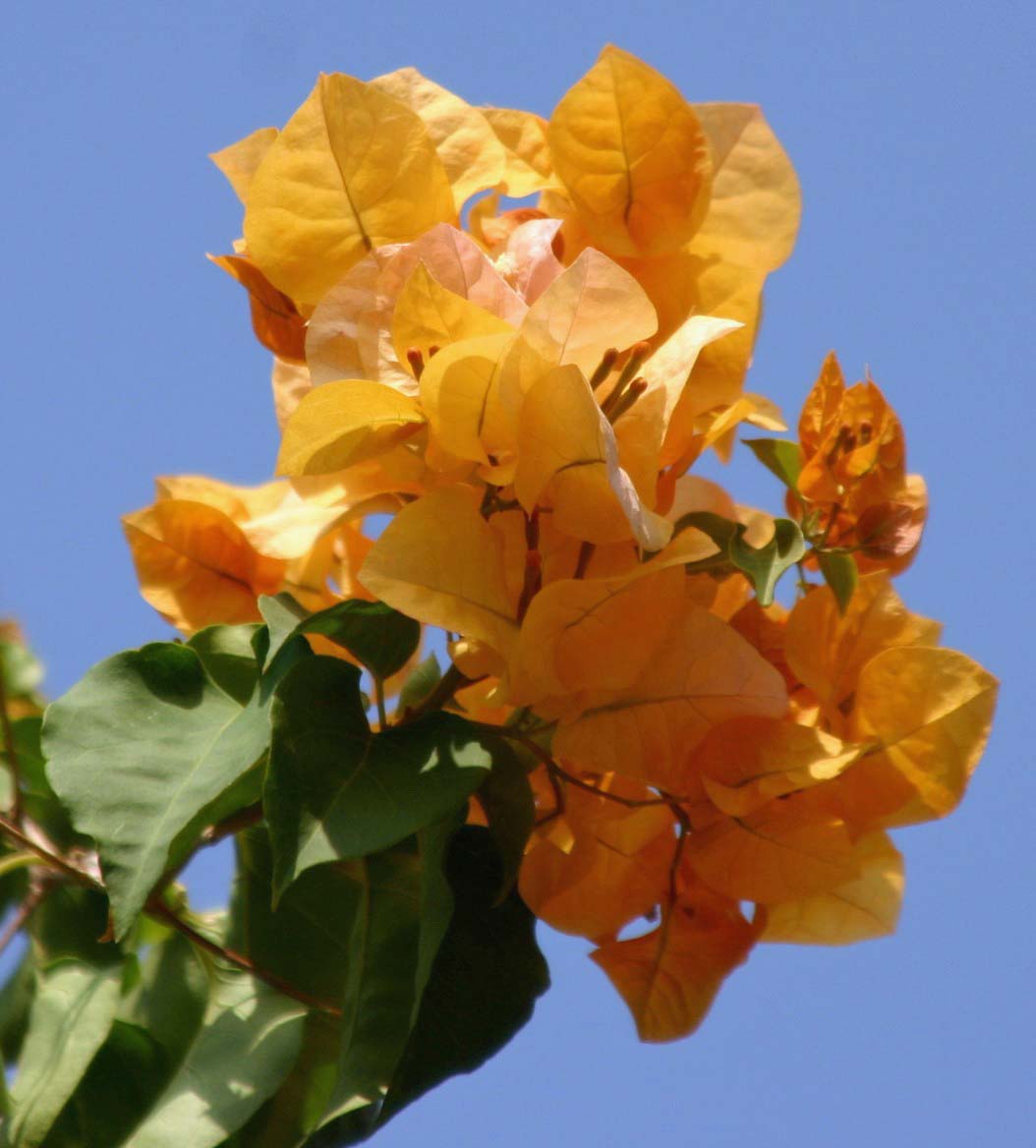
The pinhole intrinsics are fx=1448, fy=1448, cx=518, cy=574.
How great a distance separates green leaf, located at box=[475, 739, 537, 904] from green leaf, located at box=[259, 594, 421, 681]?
0.08 meters

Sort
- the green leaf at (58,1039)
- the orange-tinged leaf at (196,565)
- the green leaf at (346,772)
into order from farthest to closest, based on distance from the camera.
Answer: the orange-tinged leaf at (196,565) < the green leaf at (58,1039) < the green leaf at (346,772)

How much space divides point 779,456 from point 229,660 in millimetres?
325

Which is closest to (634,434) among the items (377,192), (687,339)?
(687,339)

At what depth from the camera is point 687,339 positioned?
65 centimetres

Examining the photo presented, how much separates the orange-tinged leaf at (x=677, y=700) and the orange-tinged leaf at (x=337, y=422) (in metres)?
0.16

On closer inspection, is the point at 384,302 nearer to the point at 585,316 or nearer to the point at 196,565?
the point at 585,316

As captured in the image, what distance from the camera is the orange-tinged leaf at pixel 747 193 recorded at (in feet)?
2.52

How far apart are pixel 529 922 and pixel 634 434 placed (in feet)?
0.81

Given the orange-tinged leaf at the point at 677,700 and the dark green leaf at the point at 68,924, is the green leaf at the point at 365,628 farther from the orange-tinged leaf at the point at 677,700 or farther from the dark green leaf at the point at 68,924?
the dark green leaf at the point at 68,924

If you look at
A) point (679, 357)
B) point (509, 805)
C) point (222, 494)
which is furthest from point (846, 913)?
point (222, 494)

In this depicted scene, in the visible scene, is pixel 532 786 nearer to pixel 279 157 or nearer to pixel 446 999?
pixel 446 999

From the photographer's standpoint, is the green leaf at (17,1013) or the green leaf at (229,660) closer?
the green leaf at (229,660)

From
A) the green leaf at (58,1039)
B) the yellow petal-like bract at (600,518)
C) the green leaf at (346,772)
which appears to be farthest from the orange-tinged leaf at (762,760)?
the green leaf at (58,1039)

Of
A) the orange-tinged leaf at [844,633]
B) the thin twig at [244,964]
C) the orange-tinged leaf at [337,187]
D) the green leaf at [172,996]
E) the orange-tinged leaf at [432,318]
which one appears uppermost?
the orange-tinged leaf at [337,187]
